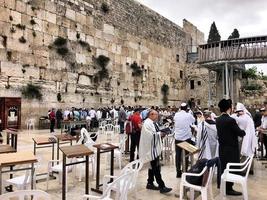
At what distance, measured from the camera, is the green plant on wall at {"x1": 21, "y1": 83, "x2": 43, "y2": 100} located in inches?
518

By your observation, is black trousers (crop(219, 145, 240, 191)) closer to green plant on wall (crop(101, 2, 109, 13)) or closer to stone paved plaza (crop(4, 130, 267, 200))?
stone paved plaza (crop(4, 130, 267, 200))

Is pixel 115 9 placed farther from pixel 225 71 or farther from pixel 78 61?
pixel 225 71

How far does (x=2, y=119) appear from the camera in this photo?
38.3ft

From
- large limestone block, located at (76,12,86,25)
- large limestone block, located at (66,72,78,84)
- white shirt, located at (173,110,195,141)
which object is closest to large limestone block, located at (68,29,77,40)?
large limestone block, located at (76,12,86,25)

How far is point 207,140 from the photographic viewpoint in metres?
5.36

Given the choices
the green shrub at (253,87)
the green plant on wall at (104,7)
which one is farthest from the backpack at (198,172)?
the green shrub at (253,87)

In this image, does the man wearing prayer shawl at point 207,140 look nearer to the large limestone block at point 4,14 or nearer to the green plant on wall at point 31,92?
the green plant on wall at point 31,92

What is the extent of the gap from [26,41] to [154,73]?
11.8m

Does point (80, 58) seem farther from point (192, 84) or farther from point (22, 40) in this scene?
point (192, 84)

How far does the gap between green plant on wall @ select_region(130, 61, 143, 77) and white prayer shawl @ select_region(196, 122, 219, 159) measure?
15522 mm

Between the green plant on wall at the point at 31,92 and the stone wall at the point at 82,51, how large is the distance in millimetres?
188

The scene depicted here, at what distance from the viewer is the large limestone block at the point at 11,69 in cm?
1245

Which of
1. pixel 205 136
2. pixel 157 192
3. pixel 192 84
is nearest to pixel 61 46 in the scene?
pixel 205 136

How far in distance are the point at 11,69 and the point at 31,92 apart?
1.35 meters
